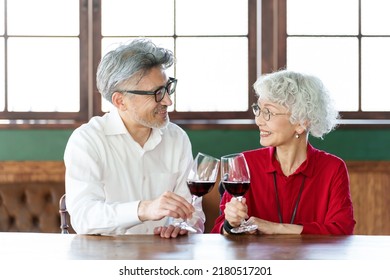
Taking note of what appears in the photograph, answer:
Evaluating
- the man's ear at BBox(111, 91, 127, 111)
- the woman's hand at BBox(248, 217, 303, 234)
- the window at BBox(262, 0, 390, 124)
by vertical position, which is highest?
the window at BBox(262, 0, 390, 124)

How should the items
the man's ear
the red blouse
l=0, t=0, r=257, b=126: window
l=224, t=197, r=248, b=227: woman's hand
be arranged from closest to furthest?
l=224, t=197, r=248, b=227: woman's hand → the red blouse → the man's ear → l=0, t=0, r=257, b=126: window

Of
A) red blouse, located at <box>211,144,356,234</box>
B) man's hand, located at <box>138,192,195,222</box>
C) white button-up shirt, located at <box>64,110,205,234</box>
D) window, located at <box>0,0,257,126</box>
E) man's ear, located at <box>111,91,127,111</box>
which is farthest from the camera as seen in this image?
window, located at <box>0,0,257,126</box>

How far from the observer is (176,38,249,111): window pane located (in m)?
4.68

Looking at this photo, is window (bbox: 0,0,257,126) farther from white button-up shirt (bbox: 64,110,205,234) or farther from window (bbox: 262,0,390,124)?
white button-up shirt (bbox: 64,110,205,234)

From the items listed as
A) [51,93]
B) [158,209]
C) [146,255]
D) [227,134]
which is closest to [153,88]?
[158,209]

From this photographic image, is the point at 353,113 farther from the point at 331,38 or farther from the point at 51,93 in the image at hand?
the point at 51,93
